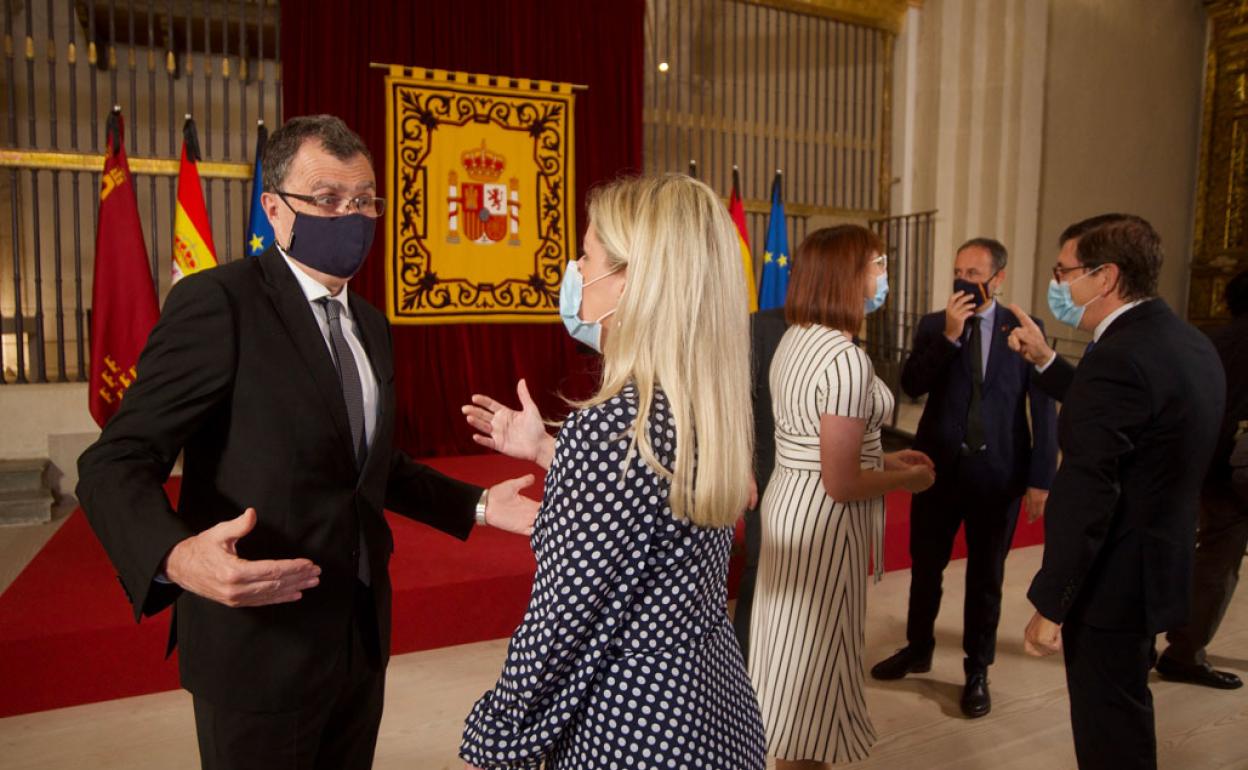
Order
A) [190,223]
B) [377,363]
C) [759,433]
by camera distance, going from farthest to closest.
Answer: [190,223]
[759,433]
[377,363]

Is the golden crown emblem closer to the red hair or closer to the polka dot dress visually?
the red hair

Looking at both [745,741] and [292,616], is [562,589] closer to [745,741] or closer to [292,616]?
[745,741]

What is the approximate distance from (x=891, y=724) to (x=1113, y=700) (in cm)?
99

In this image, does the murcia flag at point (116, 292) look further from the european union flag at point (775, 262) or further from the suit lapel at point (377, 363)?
the european union flag at point (775, 262)

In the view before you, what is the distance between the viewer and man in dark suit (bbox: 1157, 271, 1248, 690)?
8.94ft

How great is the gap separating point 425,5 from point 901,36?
4.12 m

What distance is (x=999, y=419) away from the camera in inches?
104

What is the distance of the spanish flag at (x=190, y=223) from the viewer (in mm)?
4379

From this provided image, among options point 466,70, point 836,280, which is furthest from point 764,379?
point 466,70

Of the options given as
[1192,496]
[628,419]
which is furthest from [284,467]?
[1192,496]

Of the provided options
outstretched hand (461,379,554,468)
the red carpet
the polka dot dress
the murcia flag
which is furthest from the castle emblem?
the polka dot dress

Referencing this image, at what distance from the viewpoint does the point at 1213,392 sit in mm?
1637

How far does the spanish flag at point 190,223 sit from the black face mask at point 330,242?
3.48m

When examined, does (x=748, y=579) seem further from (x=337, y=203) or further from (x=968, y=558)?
(x=337, y=203)
